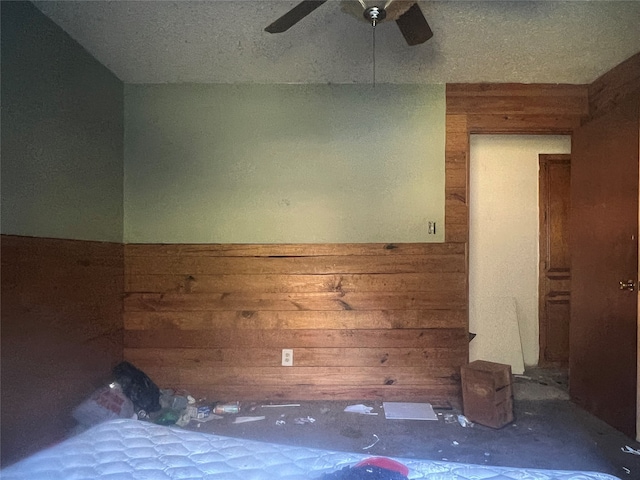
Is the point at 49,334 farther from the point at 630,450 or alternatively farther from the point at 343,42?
the point at 630,450

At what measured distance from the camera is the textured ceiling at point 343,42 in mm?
1949

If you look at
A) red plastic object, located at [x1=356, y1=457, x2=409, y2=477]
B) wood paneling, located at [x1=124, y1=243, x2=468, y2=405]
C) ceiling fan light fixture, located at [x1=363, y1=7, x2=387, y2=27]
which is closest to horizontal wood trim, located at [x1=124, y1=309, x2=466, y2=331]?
wood paneling, located at [x1=124, y1=243, x2=468, y2=405]

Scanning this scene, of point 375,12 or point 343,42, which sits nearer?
point 375,12

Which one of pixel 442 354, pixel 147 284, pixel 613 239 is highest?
pixel 613 239

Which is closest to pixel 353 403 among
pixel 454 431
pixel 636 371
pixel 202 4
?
pixel 454 431

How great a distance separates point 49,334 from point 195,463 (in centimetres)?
136

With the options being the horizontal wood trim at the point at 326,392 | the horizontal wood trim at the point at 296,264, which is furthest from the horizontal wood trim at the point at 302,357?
the horizontal wood trim at the point at 296,264

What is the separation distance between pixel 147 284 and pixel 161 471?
194cm

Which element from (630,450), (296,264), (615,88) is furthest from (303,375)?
(615,88)

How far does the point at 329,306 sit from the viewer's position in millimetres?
2812

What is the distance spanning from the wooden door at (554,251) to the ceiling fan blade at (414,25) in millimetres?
2471

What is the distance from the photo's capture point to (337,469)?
1.12 meters

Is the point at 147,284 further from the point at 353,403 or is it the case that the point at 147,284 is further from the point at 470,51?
the point at 470,51

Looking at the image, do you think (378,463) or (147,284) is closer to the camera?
(378,463)
